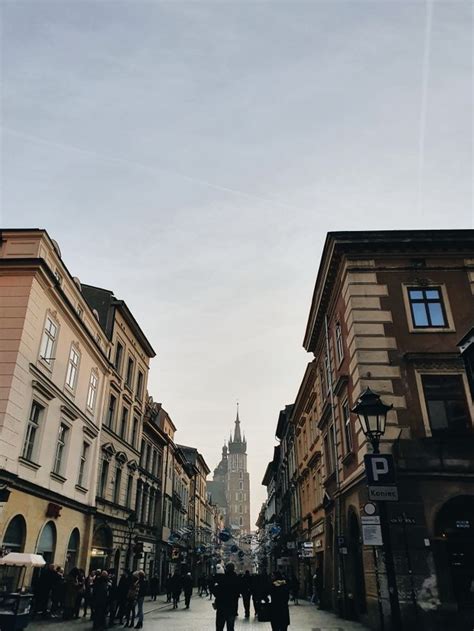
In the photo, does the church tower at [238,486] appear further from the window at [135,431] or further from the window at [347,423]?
the window at [347,423]

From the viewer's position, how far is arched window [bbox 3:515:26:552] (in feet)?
55.3

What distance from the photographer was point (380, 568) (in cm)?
1476

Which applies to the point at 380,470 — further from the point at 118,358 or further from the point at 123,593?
the point at 118,358

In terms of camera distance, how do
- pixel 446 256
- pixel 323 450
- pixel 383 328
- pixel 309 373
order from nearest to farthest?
pixel 383 328 < pixel 446 256 < pixel 323 450 < pixel 309 373

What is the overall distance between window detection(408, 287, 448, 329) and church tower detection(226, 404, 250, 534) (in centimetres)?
16134

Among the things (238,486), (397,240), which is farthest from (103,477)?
(238,486)

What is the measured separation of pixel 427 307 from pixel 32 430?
16.2 meters

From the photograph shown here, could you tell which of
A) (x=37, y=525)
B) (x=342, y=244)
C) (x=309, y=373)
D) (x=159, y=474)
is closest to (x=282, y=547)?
(x=159, y=474)

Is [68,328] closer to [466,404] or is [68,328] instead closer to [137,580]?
[137,580]

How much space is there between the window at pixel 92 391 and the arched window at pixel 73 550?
626 centimetres

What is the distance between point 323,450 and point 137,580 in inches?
490

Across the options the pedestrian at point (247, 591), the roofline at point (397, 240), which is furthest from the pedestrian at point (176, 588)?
the roofline at point (397, 240)

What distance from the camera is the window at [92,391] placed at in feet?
86.1

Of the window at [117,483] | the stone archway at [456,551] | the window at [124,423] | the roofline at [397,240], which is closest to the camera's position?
the stone archway at [456,551]
